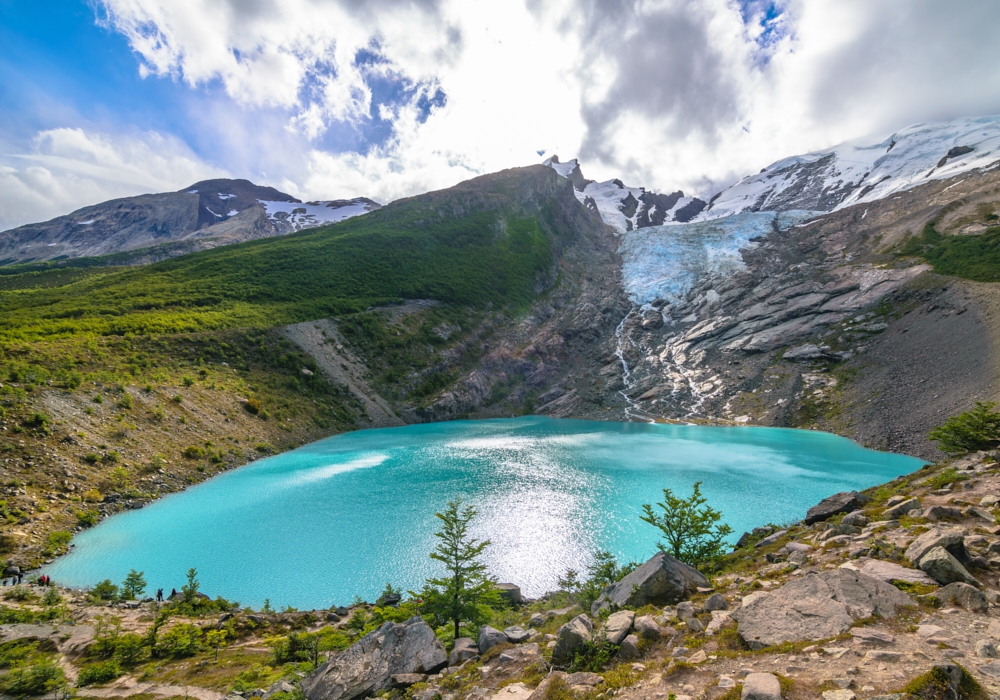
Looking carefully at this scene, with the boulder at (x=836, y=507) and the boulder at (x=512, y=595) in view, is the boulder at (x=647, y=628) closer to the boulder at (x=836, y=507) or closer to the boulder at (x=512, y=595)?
the boulder at (x=512, y=595)

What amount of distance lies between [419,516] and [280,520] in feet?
25.6

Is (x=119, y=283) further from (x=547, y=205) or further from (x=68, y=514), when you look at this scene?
(x=547, y=205)

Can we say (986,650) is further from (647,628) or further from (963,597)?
(647,628)

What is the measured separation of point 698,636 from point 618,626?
139 cm

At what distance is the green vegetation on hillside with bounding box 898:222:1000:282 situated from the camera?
2100 inches

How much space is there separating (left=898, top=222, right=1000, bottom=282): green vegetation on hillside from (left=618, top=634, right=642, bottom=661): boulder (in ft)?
238

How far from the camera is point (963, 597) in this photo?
256 inches

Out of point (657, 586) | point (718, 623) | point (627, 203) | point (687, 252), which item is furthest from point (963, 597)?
point (627, 203)

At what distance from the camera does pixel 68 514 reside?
21.3 meters

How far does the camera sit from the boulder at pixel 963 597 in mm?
6273

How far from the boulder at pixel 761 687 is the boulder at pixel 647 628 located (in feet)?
7.87

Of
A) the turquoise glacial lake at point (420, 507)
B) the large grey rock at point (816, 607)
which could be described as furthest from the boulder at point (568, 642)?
Result: the turquoise glacial lake at point (420, 507)

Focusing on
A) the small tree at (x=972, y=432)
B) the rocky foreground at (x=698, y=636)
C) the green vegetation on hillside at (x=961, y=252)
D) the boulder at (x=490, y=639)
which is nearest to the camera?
the rocky foreground at (x=698, y=636)

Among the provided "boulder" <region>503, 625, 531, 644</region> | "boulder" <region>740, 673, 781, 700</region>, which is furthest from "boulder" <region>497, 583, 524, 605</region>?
"boulder" <region>740, 673, 781, 700</region>
